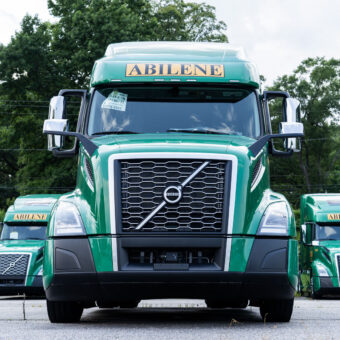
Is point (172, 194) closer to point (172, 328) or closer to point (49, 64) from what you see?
point (172, 328)

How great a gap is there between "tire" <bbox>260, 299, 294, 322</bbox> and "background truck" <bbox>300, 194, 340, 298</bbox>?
14328 millimetres

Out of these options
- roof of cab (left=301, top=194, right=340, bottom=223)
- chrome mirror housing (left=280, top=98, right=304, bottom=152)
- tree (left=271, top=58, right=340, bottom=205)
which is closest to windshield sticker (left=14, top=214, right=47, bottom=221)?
roof of cab (left=301, top=194, right=340, bottom=223)

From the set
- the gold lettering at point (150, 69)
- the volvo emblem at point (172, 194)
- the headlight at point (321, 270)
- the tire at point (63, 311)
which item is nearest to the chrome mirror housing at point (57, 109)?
the gold lettering at point (150, 69)

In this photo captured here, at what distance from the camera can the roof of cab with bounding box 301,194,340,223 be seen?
25203mm

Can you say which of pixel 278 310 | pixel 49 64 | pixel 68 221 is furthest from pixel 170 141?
pixel 49 64

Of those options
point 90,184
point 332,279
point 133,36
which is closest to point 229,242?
point 90,184

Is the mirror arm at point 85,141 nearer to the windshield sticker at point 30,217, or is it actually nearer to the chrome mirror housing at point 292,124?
the chrome mirror housing at point 292,124

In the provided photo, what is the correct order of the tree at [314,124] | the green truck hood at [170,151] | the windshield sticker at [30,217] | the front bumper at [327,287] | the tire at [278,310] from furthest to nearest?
the tree at [314,124], the windshield sticker at [30,217], the front bumper at [327,287], the tire at [278,310], the green truck hood at [170,151]

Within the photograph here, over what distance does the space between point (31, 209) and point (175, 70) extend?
54.6ft

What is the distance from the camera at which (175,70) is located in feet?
36.6

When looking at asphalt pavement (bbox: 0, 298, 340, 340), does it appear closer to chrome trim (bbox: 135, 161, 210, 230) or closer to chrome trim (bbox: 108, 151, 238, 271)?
chrome trim (bbox: 108, 151, 238, 271)

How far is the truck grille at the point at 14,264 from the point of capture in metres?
26.1

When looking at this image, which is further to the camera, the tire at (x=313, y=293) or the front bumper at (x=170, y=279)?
the tire at (x=313, y=293)

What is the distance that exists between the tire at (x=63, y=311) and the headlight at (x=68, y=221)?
1123 millimetres
